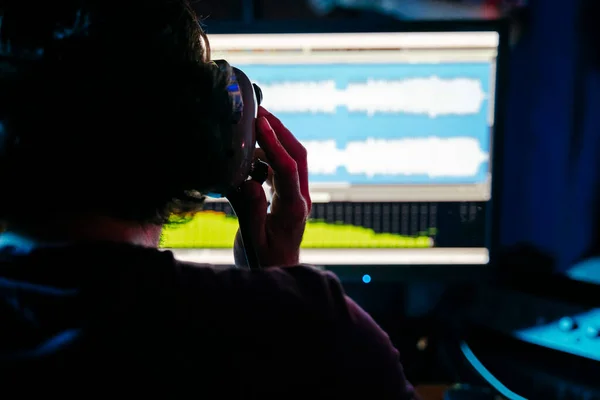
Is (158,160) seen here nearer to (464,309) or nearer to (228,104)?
(228,104)

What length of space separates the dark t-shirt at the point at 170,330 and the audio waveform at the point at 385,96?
0.47 m

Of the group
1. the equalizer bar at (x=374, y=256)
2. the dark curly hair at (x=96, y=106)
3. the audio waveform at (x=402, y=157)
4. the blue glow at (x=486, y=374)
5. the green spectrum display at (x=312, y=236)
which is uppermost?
the dark curly hair at (x=96, y=106)

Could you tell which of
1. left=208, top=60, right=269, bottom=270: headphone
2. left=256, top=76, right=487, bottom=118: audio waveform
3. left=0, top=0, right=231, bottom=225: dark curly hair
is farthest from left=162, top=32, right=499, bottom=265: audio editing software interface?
left=0, top=0, right=231, bottom=225: dark curly hair

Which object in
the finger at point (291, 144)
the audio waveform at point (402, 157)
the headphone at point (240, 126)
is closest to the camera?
the headphone at point (240, 126)

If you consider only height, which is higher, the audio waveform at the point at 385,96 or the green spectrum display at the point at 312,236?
the audio waveform at the point at 385,96

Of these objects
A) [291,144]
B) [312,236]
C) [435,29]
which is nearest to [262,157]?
[291,144]

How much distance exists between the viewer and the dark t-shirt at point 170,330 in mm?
314

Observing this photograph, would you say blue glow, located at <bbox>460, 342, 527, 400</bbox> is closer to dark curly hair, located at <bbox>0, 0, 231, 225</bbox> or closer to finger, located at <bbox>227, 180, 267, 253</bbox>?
finger, located at <bbox>227, 180, 267, 253</bbox>

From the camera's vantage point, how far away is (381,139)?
0.81 m

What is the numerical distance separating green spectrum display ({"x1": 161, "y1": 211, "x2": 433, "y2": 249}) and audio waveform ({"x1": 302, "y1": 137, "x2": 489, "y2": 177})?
0.09 m

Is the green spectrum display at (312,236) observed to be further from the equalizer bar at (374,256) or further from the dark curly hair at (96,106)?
the dark curly hair at (96,106)

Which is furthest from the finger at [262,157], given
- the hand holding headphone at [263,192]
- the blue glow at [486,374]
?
the blue glow at [486,374]

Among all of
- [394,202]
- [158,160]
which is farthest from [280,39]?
[158,160]

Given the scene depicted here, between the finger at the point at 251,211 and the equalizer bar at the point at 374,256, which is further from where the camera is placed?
the equalizer bar at the point at 374,256
